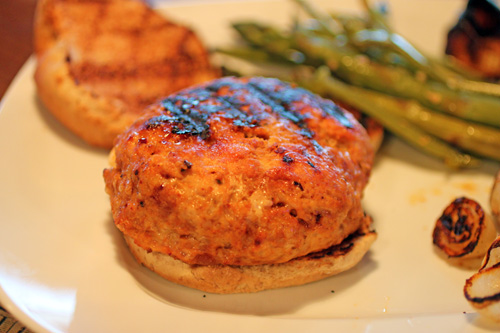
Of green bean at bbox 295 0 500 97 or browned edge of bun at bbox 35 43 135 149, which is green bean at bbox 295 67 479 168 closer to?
green bean at bbox 295 0 500 97

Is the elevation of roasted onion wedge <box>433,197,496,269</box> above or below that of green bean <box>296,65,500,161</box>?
below

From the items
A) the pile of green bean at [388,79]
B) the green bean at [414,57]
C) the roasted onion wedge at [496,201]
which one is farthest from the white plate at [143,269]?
the green bean at [414,57]

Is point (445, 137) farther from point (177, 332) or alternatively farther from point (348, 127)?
point (177, 332)

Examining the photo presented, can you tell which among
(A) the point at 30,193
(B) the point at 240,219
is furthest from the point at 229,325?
(A) the point at 30,193

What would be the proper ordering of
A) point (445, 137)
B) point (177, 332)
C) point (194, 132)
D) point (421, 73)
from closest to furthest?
point (177, 332)
point (194, 132)
point (445, 137)
point (421, 73)

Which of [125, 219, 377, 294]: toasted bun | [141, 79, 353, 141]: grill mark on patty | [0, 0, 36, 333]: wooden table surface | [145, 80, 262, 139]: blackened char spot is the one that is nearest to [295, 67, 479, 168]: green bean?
[141, 79, 353, 141]: grill mark on patty

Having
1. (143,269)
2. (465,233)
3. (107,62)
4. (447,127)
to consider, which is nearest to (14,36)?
(107,62)

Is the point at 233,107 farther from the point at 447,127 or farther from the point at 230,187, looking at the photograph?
the point at 447,127
